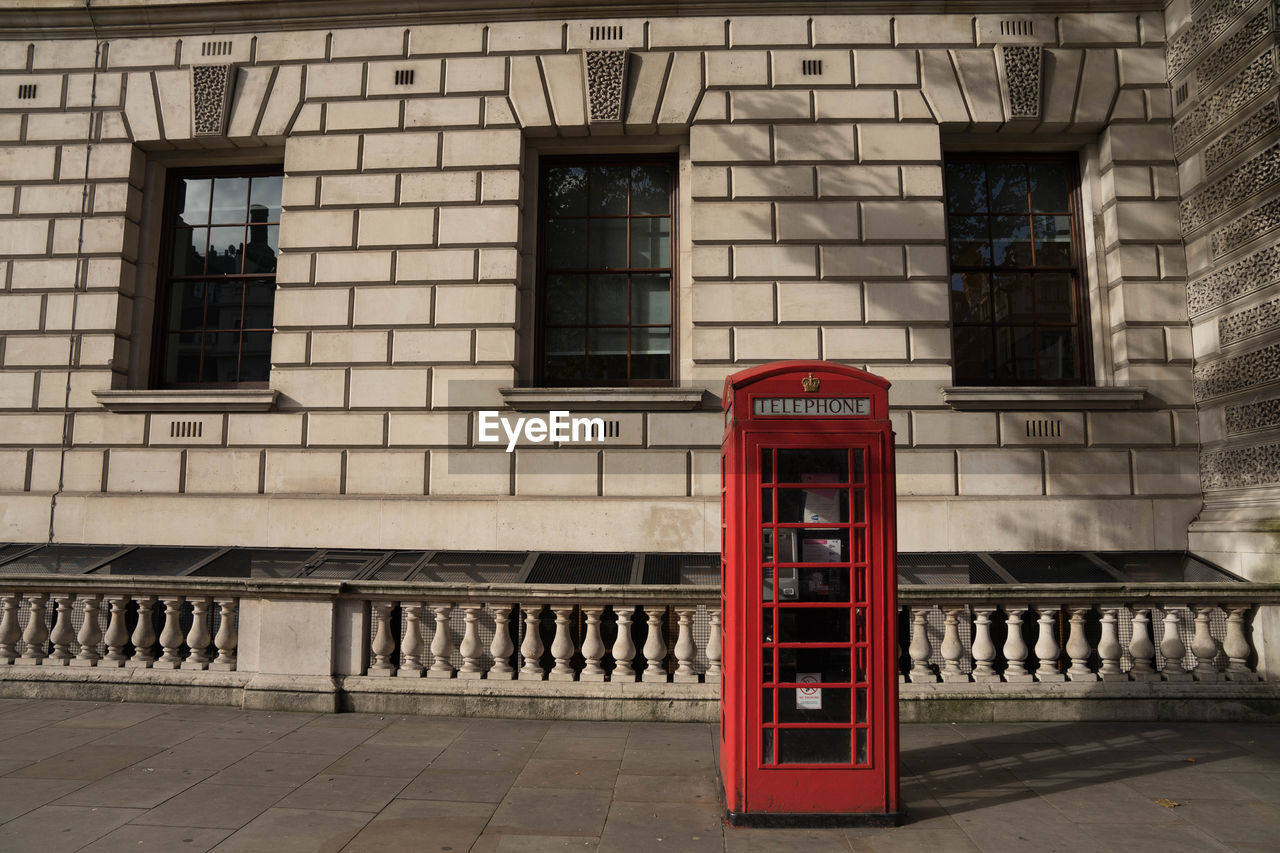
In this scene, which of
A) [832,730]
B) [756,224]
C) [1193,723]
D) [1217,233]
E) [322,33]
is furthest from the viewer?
[322,33]

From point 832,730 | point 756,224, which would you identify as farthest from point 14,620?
point 756,224

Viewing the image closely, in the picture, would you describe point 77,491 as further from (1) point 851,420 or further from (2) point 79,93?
(1) point 851,420

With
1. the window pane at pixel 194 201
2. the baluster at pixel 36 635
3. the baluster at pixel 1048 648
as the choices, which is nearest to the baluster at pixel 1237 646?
the baluster at pixel 1048 648

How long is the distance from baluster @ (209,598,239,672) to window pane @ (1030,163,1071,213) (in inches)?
422

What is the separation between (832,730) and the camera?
4570mm

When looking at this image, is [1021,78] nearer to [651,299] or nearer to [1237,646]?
[651,299]

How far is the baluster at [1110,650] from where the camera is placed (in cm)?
668

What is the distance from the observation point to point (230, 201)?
36.5 ft

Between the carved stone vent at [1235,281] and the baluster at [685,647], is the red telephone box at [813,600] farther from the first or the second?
the carved stone vent at [1235,281]

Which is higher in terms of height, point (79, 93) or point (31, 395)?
point (79, 93)

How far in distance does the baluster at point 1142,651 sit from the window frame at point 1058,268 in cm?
375

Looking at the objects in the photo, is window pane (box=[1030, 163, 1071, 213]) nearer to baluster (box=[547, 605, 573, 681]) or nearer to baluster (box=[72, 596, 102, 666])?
baluster (box=[547, 605, 573, 681])

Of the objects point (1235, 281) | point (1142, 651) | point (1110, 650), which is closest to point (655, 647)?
point (1110, 650)

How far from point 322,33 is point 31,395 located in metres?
6.17
